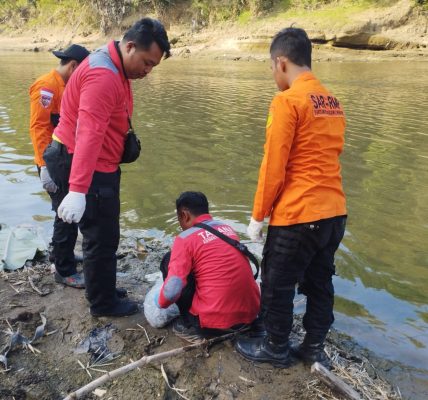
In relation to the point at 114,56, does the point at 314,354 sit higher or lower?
lower

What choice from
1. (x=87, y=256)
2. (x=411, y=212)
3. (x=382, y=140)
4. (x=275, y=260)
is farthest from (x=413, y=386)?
(x=382, y=140)

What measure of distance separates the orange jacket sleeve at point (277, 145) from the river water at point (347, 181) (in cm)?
203

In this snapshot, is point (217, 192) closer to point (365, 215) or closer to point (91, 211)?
point (365, 215)

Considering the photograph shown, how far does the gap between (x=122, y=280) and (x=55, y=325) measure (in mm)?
1018

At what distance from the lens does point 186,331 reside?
336 centimetres

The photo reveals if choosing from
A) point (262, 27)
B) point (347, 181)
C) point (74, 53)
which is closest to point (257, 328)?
point (74, 53)

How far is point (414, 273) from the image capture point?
5176mm

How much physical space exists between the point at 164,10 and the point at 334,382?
141 ft

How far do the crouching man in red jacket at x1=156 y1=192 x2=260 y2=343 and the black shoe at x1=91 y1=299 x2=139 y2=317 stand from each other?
0.49m

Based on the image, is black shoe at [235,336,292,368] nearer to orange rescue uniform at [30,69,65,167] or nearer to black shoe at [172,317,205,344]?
black shoe at [172,317,205,344]

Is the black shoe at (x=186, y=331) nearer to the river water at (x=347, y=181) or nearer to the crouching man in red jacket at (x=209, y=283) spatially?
the crouching man in red jacket at (x=209, y=283)

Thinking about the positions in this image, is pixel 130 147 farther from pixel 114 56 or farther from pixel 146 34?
pixel 146 34

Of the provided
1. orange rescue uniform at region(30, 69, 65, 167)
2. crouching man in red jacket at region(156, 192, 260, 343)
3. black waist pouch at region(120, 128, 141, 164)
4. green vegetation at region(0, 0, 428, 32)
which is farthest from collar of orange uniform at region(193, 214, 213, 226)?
green vegetation at region(0, 0, 428, 32)

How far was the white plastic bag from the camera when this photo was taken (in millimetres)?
3441
